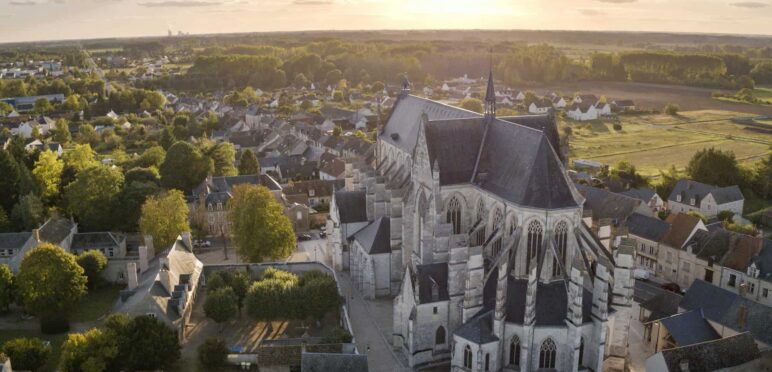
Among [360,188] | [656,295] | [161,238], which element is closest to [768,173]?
[656,295]

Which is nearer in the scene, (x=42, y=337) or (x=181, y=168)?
(x=42, y=337)

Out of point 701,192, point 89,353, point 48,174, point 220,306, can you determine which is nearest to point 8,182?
point 48,174

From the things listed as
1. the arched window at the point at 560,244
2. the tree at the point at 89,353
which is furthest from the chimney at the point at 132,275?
the arched window at the point at 560,244

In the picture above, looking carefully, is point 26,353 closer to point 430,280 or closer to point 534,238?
point 430,280

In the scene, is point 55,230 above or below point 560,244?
below

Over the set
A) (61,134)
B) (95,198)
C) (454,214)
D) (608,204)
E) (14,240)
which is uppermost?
(454,214)

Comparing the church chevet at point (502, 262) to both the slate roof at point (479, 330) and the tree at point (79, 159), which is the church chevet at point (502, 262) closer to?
the slate roof at point (479, 330)

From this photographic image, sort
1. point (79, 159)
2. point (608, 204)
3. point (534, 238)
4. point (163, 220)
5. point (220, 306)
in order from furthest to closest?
point (79, 159), point (608, 204), point (163, 220), point (220, 306), point (534, 238)
